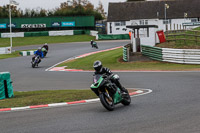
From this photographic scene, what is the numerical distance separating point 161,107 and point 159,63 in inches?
714

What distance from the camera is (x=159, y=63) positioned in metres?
27.5

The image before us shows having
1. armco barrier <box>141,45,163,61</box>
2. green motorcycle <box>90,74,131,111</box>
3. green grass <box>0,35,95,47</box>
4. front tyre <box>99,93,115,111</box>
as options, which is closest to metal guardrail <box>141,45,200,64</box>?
armco barrier <box>141,45,163,61</box>

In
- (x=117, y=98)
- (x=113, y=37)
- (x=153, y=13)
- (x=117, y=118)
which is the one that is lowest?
(x=117, y=118)

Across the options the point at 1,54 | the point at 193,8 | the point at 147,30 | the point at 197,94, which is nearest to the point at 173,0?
the point at 193,8

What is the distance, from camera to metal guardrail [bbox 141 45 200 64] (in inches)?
1002

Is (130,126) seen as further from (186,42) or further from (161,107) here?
(186,42)

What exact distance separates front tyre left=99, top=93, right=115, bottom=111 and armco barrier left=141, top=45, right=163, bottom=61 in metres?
18.8

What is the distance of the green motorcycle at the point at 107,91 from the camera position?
30.9 feet

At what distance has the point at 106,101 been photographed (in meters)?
9.51

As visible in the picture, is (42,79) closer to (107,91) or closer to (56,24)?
(107,91)

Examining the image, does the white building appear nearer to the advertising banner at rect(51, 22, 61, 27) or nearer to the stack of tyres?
the advertising banner at rect(51, 22, 61, 27)

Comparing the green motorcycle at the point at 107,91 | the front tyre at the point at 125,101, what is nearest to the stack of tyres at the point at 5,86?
the green motorcycle at the point at 107,91

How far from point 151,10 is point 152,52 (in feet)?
184

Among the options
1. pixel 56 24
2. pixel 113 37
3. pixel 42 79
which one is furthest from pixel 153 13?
pixel 42 79
